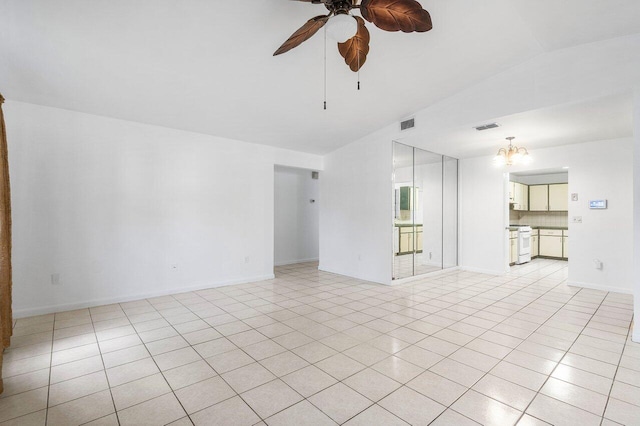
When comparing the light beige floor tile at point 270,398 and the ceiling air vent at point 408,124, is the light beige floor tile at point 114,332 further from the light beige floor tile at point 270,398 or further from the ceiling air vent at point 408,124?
the ceiling air vent at point 408,124

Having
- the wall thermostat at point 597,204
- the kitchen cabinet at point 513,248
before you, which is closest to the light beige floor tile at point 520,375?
the wall thermostat at point 597,204

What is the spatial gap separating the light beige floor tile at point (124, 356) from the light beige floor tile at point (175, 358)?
0.52ft

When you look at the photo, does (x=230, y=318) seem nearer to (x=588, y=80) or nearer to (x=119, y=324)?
(x=119, y=324)

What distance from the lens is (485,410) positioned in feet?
6.46

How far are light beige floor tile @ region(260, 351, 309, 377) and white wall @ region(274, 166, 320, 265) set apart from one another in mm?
4960

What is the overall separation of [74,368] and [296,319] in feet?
7.01

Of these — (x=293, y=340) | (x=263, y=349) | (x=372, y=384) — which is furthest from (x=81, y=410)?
(x=372, y=384)

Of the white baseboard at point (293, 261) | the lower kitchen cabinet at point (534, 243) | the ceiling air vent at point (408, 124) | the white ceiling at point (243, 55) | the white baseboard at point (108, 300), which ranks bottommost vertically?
the white baseboard at point (293, 261)

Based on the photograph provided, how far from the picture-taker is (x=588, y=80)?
3.31 metres

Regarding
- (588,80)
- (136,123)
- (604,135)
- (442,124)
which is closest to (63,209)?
(136,123)

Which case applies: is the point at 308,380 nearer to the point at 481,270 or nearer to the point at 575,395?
the point at 575,395

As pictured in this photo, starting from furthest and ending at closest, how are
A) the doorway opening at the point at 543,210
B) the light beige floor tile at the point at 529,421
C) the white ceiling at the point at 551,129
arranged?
the doorway opening at the point at 543,210
the white ceiling at the point at 551,129
the light beige floor tile at the point at 529,421

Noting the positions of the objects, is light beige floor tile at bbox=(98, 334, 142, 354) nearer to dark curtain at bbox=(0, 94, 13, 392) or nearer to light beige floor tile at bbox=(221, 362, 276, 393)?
dark curtain at bbox=(0, 94, 13, 392)

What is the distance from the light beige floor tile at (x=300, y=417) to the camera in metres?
1.85
